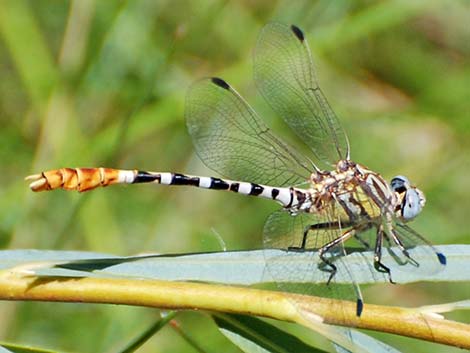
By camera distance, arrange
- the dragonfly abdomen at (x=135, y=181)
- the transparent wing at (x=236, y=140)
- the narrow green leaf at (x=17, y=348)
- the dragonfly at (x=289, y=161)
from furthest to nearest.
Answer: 1. the transparent wing at (x=236, y=140)
2. the dragonfly at (x=289, y=161)
3. the dragonfly abdomen at (x=135, y=181)
4. the narrow green leaf at (x=17, y=348)

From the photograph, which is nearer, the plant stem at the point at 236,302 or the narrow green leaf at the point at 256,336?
the plant stem at the point at 236,302

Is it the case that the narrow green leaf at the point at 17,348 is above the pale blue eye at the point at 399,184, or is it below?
below

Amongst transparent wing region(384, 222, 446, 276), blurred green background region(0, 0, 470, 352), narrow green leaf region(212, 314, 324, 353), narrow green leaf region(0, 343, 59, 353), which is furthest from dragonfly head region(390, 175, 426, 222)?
narrow green leaf region(0, 343, 59, 353)

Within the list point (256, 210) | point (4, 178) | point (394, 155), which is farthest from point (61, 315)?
point (394, 155)

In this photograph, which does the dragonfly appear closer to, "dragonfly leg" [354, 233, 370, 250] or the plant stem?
"dragonfly leg" [354, 233, 370, 250]

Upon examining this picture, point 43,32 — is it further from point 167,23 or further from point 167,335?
point 167,335

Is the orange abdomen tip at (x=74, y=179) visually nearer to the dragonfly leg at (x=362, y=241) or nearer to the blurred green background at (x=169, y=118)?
the dragonfly leg at (x=362, y=241)

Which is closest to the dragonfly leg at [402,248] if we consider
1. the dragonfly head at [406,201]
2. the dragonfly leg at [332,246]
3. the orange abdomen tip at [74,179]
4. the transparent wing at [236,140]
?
the dragonfly leg at [332,246]
